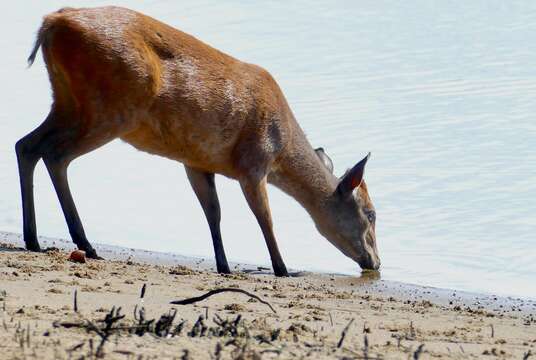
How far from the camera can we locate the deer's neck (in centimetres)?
1162

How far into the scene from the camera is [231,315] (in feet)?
23.9

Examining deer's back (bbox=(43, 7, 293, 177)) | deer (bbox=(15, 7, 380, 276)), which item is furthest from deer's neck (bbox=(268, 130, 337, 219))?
deer's back (bbox=(43, 7, 293, 177))

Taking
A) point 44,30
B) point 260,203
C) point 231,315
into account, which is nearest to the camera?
point 231,315

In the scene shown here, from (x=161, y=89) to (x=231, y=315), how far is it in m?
3.35

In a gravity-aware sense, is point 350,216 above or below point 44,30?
below

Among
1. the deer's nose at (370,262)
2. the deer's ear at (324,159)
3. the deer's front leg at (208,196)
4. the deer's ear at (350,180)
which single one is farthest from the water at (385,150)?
the deer's ear at (324,159)

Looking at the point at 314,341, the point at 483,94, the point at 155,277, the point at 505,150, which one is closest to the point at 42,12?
the point at 483,94

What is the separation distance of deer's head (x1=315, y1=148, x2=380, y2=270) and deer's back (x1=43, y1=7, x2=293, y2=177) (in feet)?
2.75

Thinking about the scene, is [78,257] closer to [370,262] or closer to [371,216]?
[370,262]

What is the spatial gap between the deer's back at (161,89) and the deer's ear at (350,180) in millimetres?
771

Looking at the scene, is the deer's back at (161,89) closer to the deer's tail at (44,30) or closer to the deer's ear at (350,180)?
the deer's tail at (44,30)

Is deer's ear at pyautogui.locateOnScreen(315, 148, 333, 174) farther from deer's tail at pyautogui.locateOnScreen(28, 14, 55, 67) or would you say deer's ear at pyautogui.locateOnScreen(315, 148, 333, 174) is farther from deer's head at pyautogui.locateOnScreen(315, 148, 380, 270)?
deer's tail at pyautogui.locateOnScreen(28, 14, 55, 67)

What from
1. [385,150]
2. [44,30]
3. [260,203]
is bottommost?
[260,203]

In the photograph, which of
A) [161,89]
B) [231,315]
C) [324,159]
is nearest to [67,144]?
[161,89]
